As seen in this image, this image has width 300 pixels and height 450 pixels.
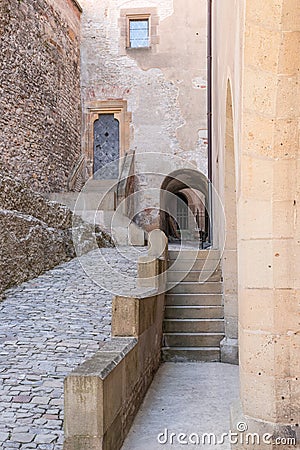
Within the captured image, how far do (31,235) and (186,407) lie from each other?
14.1 ft

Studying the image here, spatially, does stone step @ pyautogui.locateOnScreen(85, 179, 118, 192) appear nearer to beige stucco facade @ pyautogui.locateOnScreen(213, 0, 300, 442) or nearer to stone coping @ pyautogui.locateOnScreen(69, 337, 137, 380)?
stone coping @ pyautogui.locateOnScreen(69, 337, 137, 380)

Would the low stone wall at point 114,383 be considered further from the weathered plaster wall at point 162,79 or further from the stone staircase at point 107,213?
the weathered plaster wall at point 162,79

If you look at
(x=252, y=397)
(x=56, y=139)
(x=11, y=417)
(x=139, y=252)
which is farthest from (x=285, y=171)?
(x=56, y=139)

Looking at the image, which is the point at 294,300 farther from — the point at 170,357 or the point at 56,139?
the point at 56,139

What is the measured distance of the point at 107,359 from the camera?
3156 mm

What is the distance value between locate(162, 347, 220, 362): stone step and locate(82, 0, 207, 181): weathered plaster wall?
912cm

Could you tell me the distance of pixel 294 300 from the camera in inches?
109

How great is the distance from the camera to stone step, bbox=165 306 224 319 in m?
6.38

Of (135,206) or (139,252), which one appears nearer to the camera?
(139,252)

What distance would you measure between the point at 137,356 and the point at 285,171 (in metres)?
2.01

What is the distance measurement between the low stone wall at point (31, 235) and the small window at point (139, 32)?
25.1ft

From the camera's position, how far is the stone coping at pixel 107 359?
9.29 ft

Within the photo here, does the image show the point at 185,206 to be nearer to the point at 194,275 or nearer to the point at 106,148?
the point at 106,148

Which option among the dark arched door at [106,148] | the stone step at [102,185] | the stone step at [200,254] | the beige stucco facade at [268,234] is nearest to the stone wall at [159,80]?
the dark arched door at [106,148]
